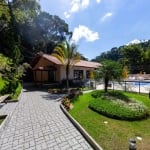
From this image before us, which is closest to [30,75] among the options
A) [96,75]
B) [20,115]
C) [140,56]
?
[96,75]

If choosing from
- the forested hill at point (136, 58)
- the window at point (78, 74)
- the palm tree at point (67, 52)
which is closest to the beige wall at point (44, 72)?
the window at point (78, 74)

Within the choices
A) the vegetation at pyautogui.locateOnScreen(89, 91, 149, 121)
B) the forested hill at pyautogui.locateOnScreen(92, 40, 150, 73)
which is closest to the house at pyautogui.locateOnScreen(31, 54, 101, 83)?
the vegetation at pyautogui.locateOnScreen(89, 91, 149, 121)

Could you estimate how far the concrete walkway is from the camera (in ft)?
21.5

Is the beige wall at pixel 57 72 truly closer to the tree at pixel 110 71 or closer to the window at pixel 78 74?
the window at pixel 78 74

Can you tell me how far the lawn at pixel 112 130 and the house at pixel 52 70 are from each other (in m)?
15.7

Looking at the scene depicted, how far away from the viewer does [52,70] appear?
2783 cm

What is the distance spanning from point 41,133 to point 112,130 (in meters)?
3.12

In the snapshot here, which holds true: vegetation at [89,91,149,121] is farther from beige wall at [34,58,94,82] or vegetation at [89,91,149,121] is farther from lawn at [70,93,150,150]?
beige wall at [34,58,94,82]

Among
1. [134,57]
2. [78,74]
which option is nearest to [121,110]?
[78,74]

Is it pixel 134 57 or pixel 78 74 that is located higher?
pixel 134 57

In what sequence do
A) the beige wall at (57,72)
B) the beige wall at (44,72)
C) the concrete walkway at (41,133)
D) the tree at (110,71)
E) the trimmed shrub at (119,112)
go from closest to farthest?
the concrete walkway at (41,133) → the trimmed shrub at (119,112) → the tree at (110,71) → the beige wall at (57,72) → the beige wall at (44,72)

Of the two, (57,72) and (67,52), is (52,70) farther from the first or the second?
(67,52)

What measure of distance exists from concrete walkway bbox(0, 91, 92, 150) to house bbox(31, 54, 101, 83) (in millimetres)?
16118

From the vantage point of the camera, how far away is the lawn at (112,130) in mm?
7086
